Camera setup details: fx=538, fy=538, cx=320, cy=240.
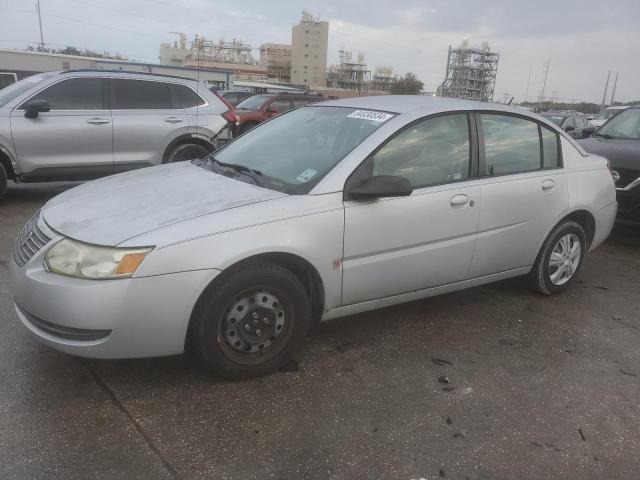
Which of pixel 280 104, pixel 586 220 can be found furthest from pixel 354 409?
pixel 280 104

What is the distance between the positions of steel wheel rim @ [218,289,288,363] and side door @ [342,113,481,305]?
0.48 meters

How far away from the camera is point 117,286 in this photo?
8.32 ft

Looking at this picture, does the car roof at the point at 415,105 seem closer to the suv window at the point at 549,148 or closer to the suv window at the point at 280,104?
the suv window at the point at 549,148

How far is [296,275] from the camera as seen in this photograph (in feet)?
10.2

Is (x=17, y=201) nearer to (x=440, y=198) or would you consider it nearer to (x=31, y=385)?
(x=31, y=385)

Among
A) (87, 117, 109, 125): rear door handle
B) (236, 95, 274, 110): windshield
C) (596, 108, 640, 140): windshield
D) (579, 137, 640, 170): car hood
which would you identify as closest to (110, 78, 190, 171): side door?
(87, 117, 109, 125): rear door handle

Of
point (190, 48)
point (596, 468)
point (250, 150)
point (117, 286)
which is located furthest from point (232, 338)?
point (190, 48)

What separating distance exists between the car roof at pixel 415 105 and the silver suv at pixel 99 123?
4057mm

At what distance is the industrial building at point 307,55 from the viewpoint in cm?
12144

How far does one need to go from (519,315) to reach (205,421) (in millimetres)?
2618

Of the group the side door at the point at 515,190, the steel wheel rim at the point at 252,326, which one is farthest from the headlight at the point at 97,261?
the side door at the point at 515,190

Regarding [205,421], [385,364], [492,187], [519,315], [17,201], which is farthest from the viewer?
[17,201]

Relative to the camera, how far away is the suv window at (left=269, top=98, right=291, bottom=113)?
576 inches

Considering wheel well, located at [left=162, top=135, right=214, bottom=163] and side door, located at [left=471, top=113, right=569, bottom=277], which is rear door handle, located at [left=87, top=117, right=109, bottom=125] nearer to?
wheel well, located at [left=162, top=135, right=214, bottom=163]
